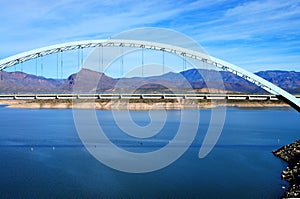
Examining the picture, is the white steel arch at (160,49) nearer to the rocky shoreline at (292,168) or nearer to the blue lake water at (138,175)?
the rocky shoreline at (292,168)

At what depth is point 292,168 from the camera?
16688 mm

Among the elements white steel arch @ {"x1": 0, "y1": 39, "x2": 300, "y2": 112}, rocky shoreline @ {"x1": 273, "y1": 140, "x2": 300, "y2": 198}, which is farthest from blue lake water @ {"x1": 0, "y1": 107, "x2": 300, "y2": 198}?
white steel arch @ {"x1": 0, "y1": 39, "x2": 300, "y2": 112}

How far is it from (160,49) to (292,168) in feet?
29.3

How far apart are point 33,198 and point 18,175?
138 inches

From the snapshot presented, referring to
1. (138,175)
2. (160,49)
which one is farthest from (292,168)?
(160,49)

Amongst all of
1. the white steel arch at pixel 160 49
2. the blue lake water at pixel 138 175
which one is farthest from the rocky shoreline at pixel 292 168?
the white steel arch at pixel 160 49

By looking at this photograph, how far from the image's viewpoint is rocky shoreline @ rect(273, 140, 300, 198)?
13.0 metres

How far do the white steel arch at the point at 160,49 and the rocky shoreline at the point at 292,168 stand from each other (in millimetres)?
2440

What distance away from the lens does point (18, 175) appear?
52.4 ft

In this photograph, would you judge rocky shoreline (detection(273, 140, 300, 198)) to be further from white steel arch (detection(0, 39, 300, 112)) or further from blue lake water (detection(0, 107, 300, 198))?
white steel arch (detection(0, 39, 300, 112))

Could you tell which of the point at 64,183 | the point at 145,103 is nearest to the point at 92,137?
the point at 64,183

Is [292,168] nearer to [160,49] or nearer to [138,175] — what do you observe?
[138,175]

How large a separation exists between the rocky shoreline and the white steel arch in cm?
244

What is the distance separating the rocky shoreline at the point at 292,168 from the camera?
12969mm
